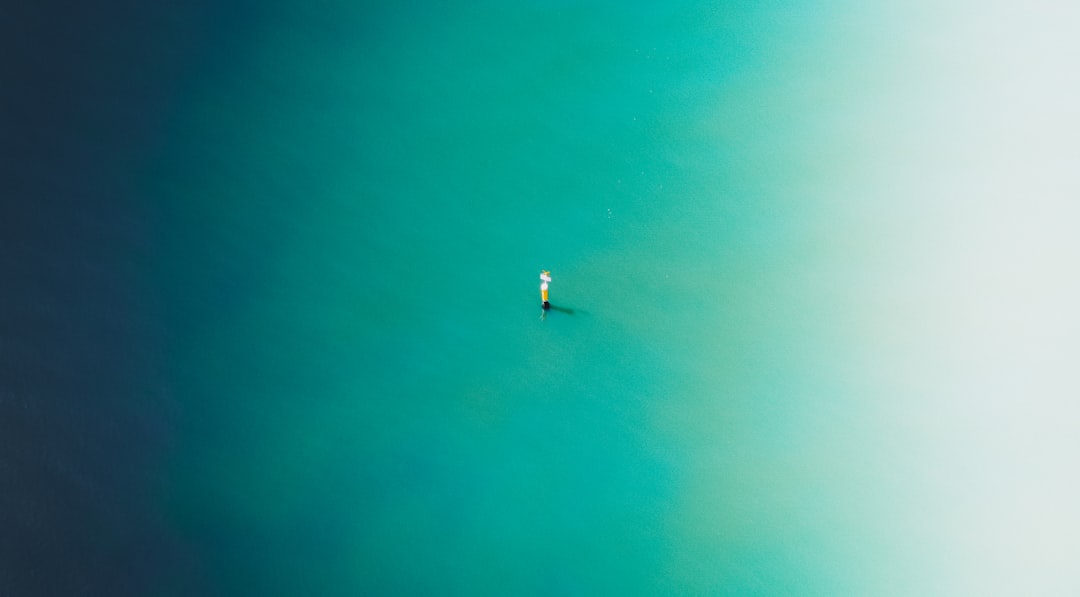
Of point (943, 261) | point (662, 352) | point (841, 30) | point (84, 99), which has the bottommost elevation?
point (662, 352)

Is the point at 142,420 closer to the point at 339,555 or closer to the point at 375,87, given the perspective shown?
the point at 339,555

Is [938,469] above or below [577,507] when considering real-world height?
above

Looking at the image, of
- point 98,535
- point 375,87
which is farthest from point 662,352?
point 98,535

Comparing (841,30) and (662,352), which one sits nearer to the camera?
(662,352)
